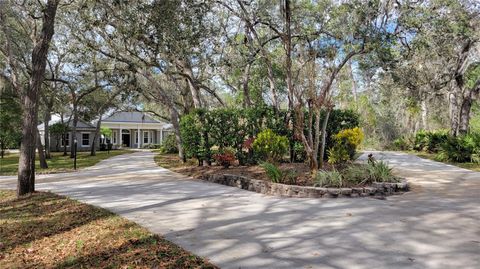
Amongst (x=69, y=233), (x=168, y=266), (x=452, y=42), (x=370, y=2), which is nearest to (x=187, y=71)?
Result: (x=370, y=2)

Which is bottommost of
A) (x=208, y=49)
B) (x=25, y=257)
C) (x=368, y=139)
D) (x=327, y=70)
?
(x=25, y=257)

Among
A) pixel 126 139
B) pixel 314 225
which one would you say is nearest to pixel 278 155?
pixel 314 225

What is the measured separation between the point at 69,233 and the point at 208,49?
1105 cm

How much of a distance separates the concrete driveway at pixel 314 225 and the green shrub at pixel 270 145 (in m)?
2.60

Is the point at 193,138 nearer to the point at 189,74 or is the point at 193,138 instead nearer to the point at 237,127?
the point at 237,127

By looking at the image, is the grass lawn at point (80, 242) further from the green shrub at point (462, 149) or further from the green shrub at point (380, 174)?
the green shrub at point (462, 149)

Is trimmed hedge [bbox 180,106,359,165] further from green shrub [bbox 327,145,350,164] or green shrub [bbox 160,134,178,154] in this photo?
green shrub [bbox 160,134,178,154]

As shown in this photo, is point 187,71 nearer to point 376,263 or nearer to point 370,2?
point 370,2

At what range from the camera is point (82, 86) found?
26609 millimetres

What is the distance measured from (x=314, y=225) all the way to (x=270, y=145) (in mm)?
6023

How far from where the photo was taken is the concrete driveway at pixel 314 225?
4031 millimetres

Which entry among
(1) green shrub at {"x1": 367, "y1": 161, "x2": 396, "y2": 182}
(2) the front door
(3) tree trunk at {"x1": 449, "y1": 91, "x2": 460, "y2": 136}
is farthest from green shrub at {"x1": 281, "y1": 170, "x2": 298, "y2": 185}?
(2) the front door

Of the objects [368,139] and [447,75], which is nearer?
[447,75]

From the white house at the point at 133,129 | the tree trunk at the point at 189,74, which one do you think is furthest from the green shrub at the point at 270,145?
the white house at the point at 133,129
